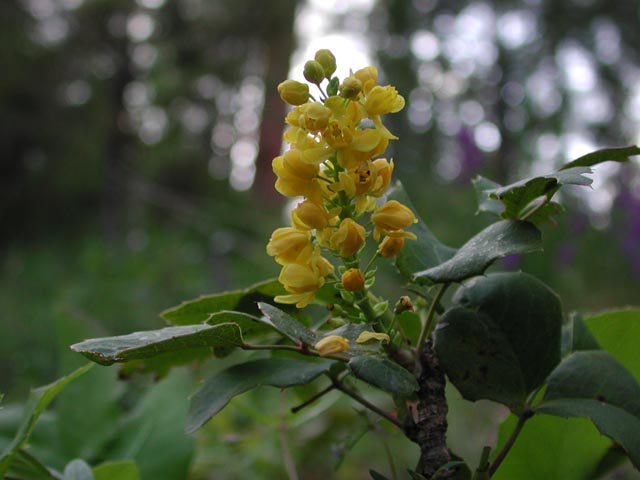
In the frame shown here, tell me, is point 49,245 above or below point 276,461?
below

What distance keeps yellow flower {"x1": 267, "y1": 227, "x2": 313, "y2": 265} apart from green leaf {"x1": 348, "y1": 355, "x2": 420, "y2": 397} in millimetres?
91

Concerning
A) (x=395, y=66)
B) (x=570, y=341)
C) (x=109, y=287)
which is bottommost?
(x=109, y=287)

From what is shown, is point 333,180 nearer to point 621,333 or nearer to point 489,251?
point 489,251

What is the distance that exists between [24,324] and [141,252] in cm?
138

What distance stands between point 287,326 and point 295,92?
0.16 meters

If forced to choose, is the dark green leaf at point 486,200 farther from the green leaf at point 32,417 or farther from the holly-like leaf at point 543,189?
the green leaf at point 32,417

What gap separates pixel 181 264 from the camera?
3572 millimetres

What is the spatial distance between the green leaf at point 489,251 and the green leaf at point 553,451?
191 millimetres

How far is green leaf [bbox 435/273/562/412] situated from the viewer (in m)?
0.39

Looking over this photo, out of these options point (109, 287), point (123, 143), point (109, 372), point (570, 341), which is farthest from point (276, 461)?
point (123, 143)

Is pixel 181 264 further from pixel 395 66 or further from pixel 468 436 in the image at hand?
pixel 395 66

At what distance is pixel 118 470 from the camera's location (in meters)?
Result: 0.44

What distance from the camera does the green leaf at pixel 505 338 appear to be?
0.39m

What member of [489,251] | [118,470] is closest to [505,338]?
[489,251]
